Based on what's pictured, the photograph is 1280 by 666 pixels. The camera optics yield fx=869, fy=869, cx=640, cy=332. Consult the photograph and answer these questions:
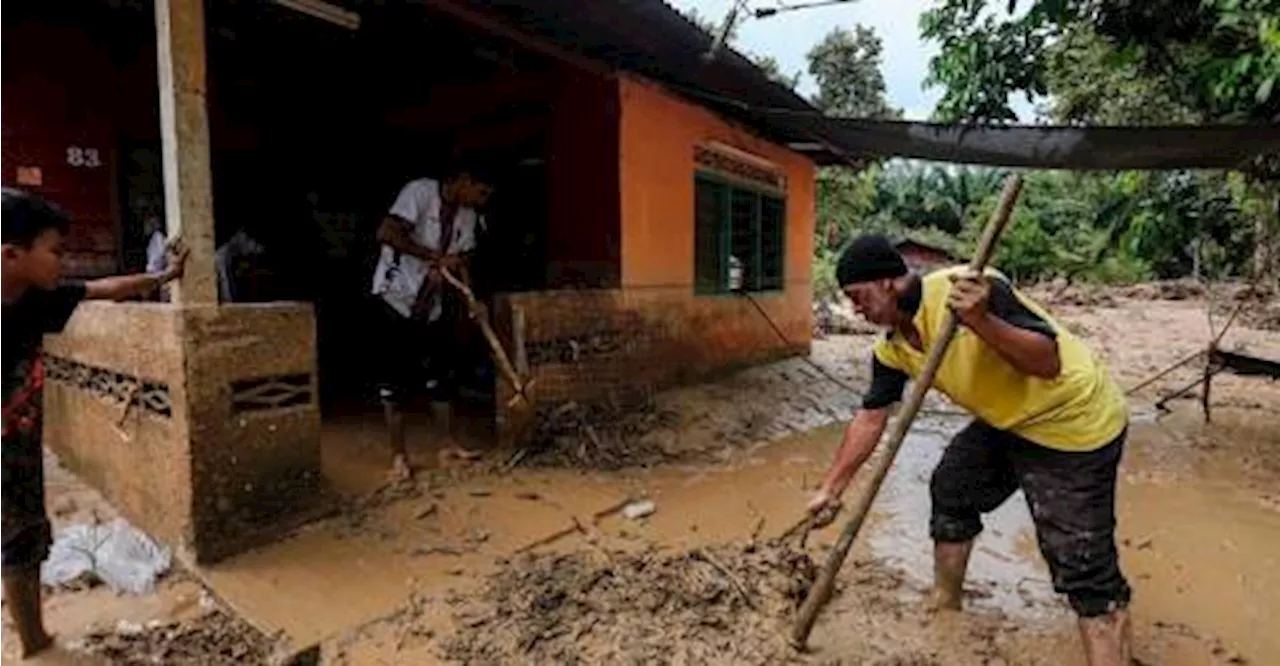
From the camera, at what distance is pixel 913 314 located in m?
2.83

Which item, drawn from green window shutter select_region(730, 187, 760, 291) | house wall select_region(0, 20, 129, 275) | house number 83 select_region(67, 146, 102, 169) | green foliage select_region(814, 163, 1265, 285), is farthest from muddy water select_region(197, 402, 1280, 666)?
green window shutter select_region(730, 187, 760, 291)

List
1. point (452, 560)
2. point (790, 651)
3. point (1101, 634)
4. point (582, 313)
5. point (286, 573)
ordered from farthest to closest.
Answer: point (582, 313)
point (452, 560)
point (286, 573)
point (790, 651)
point (1101, 634)

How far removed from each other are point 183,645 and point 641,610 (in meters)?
1.65

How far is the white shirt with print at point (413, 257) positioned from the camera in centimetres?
486

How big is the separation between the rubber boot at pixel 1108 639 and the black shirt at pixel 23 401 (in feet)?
11.6

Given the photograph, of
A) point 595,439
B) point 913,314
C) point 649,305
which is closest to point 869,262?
point 913,314

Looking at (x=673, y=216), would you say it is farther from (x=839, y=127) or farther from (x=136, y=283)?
(x=136, y=283)

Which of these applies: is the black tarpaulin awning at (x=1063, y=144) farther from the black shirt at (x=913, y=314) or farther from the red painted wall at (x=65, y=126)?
the red painted wall at (x=65, y=126)

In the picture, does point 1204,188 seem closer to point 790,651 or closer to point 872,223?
point 790,651

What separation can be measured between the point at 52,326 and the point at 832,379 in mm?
7437

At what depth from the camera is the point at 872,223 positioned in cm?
2628

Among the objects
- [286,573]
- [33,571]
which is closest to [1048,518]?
[286,573]

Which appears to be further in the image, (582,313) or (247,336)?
(582,313)

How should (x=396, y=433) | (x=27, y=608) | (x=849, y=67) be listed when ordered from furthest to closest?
(x=849, y=67)
(x=396, y=433)
(x=27, y=608)
